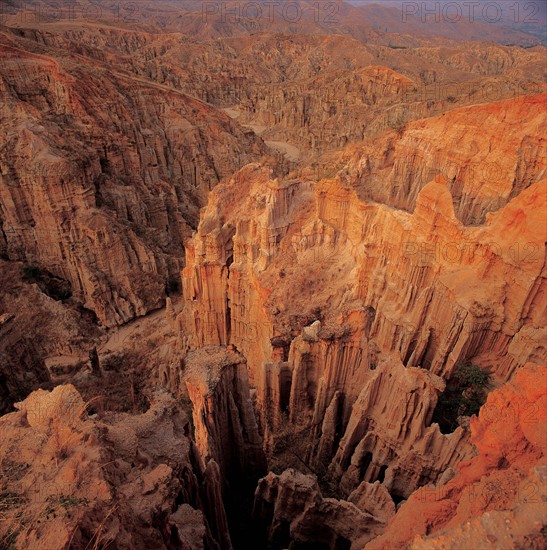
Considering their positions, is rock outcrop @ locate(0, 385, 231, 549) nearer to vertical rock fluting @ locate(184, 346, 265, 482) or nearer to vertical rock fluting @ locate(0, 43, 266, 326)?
vertical rock fluting @ locate(184, 346, 265, 482)

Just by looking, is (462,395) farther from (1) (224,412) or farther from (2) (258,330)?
(2) (258,330)

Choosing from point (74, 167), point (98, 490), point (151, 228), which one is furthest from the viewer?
point (151, 228)

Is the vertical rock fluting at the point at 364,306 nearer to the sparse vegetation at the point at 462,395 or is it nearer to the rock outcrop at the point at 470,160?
the sparse vegetation at the point at 462,395

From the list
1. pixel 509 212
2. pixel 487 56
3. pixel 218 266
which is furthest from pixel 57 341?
→ pixel 487 56

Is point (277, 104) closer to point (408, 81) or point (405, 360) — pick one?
point (408, 81)

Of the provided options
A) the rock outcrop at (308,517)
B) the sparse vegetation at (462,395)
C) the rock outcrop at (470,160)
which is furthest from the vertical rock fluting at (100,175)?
the sparse vegetation at (462,395)

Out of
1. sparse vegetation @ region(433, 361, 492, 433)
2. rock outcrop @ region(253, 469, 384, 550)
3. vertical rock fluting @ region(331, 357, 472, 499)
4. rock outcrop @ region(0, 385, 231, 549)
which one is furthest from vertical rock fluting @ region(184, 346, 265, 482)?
sparse vegetation @ region(433, 361, 492, 433)

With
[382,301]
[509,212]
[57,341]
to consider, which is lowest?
[57,341]
